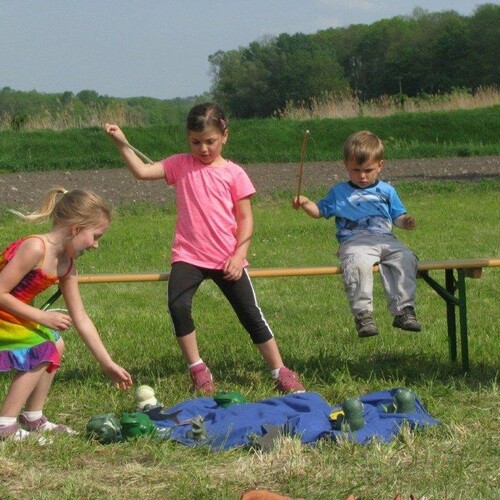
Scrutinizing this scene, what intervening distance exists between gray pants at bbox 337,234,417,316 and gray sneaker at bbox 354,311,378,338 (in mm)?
37

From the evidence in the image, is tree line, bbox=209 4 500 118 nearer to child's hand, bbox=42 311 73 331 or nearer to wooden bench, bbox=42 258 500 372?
wooden bench, bbox=42 258 500 372

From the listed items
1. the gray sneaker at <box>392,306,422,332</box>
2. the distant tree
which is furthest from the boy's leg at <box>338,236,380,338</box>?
the distant tree

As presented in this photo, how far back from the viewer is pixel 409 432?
13.2 feet

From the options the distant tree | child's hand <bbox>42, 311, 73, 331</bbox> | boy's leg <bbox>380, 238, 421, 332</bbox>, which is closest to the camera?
child's hand <bbox>42, 311, 73, 331</bbox>

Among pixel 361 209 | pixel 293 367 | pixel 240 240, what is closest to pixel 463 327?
pixel 361 209

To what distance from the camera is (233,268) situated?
4.86m

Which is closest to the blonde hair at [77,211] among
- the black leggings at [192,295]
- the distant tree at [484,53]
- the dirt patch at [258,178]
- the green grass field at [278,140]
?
the black leggings at [192,295]

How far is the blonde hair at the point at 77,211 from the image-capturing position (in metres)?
4.19

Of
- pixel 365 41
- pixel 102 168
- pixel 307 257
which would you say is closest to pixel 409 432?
pixel 307 257

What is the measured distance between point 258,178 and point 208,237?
9.63m

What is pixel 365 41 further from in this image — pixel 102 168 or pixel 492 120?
pixel 102 168

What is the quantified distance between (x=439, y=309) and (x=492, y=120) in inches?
549

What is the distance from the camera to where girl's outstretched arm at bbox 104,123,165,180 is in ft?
16.0

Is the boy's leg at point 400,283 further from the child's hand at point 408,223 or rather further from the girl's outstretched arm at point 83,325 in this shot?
the girl's outstretched arm at point 83,325
